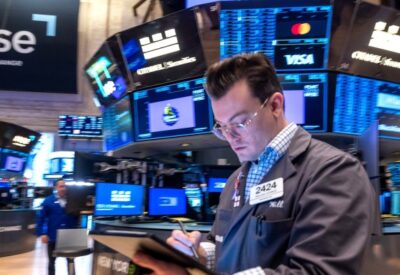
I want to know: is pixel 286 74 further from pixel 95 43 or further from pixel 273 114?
pixel 95 43

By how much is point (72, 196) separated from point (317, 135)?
3.32m

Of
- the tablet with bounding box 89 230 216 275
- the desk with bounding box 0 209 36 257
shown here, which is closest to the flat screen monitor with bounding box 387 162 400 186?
the tablet with bounding box 89 230 216 275

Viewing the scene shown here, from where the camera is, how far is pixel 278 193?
1265 mm

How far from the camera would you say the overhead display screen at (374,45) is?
522 cm

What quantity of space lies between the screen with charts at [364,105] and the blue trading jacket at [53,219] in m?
3.69

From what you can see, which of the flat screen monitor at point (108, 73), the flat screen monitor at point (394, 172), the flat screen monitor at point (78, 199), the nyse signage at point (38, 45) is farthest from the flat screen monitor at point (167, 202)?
the nyse signage at point (38, 45)

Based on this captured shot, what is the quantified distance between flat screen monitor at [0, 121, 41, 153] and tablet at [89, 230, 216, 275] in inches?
469

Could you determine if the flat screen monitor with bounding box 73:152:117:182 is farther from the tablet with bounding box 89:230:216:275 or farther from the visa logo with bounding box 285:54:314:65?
the tablet with bounding box 89:230:216:275

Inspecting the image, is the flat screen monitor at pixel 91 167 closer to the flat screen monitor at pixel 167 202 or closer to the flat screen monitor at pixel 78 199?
the flat screen monitor at pixel 78 199

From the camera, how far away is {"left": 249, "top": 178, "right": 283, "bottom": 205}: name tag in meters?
1.27

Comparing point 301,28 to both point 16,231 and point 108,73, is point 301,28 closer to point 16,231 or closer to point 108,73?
point 108,73

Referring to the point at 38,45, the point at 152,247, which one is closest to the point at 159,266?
the point at 152,247

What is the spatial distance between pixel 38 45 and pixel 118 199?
868cm

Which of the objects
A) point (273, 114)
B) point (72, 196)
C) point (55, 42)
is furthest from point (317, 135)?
point (55, 42)
